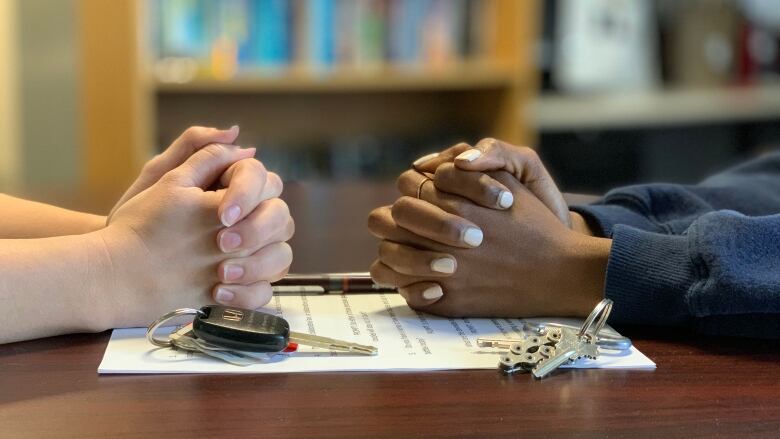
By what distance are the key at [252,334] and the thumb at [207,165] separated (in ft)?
0.37

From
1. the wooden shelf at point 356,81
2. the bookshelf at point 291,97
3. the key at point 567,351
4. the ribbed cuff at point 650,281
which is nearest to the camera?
the key at point 567,351

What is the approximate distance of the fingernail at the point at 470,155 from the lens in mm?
745

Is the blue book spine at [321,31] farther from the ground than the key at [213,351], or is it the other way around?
the blue book spine at [321,31]

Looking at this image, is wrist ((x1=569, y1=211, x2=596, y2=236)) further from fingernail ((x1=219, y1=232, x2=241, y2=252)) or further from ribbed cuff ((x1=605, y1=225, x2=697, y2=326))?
fingernail ((x1=219, y1=232, x2=241, y2=252))

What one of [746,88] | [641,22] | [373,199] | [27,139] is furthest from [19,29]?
[746,88]

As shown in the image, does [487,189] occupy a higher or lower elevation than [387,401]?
higher

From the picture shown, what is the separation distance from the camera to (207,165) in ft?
2.45

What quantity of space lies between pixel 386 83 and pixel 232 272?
1897 mm

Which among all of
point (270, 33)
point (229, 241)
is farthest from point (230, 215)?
point (270, 33)

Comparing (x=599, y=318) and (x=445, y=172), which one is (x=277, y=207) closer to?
(x=445, y=172)

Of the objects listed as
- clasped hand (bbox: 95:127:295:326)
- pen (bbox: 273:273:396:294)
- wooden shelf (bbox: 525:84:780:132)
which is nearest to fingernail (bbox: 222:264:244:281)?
clasped hand (bbox: 95:127:295:326)

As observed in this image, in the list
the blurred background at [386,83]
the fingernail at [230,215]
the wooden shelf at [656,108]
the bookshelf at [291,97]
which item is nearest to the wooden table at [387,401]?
the fingernail at [230,215]

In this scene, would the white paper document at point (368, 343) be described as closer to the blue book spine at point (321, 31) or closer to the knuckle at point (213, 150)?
the knuckle at point (213, 150)

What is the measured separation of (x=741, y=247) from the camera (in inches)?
27.4
